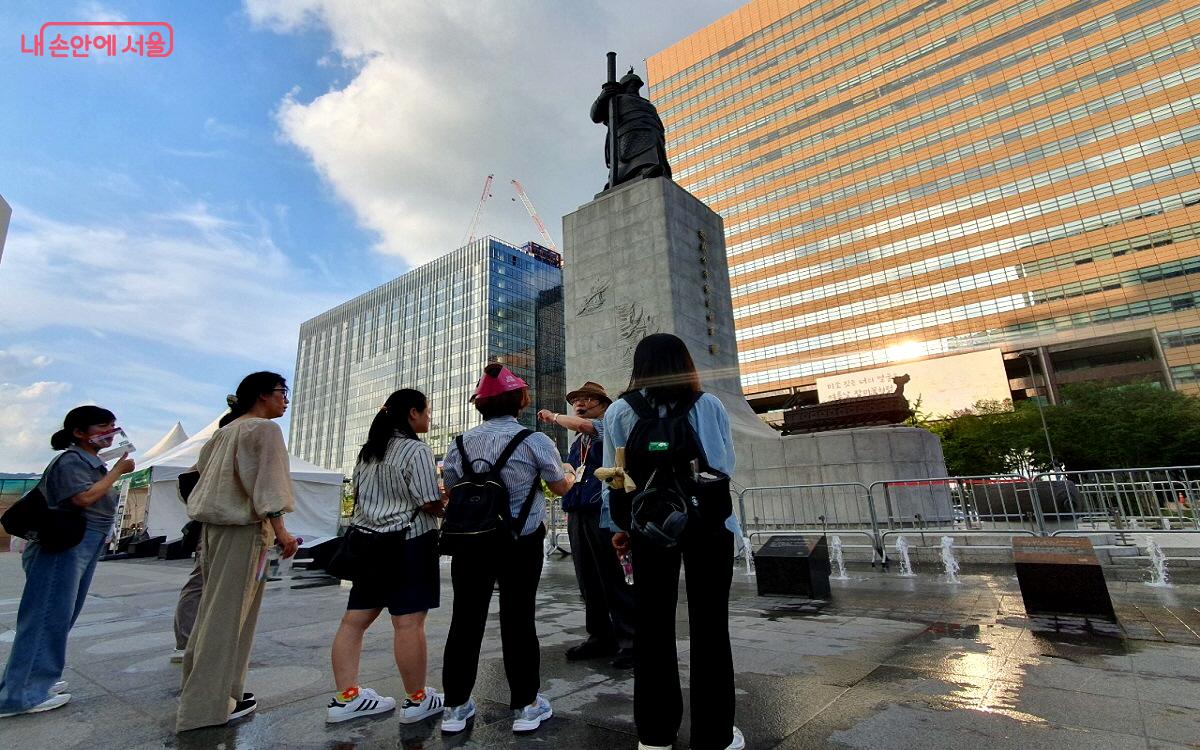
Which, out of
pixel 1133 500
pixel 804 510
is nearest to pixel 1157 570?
pixel 1133 500

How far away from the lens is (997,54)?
5950 centimetres

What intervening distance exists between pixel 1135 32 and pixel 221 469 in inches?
3244

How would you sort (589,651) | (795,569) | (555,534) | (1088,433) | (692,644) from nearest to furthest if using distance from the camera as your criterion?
(692,644) < (589,651) < (795,569) < (555,534) < (1088,433)

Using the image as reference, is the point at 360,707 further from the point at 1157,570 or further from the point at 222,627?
the point at 1157,570

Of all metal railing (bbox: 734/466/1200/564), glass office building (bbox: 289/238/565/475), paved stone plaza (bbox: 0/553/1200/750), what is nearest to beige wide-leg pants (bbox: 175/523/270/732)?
paved stone plaza (bbox: 0/553/1200/750)

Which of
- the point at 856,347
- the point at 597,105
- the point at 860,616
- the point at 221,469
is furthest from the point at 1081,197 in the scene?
the point at 221,469

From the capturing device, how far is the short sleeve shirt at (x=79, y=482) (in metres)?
3.19

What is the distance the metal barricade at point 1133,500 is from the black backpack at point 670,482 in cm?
810

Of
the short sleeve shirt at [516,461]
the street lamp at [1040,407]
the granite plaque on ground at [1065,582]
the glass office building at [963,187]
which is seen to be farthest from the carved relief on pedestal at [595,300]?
the glass office building at [963,187]

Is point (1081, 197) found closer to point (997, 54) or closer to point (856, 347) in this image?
point (997, 54)

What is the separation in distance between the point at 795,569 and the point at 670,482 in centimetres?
489

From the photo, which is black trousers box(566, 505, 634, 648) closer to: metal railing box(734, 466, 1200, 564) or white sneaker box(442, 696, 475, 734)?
white sneaker box(442, 696, 475, 734)

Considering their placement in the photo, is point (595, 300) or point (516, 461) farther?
point (595, 300)

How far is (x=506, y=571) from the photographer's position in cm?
270
